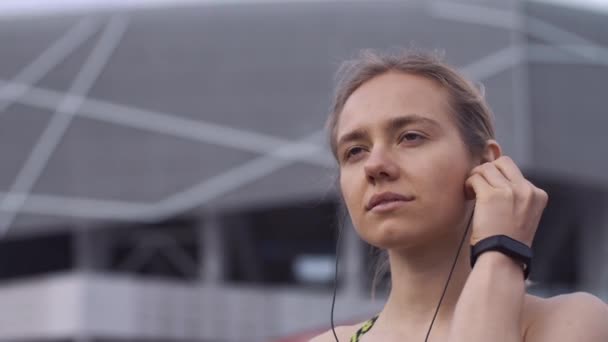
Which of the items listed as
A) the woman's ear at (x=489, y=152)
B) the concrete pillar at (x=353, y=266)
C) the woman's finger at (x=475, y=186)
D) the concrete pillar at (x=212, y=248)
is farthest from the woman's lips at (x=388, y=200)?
the concrete pillar at (x=212, y=248)

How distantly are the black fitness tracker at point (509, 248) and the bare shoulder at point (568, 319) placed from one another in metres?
0.11

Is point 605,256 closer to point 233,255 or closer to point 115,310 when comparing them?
point 233,255

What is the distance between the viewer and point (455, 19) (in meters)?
41.3

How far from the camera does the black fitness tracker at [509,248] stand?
2352 millimetres

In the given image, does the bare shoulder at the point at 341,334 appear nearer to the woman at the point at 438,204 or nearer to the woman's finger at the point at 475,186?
the woman at the point at 438,204

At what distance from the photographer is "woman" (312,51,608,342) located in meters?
2.35

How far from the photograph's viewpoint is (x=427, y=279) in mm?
2590

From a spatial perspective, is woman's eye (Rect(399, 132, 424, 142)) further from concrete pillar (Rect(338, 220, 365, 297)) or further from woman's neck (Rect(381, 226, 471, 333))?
concrete pillar (Rect(338, 220, 365, 297))

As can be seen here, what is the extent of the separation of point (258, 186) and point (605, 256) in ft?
42.2

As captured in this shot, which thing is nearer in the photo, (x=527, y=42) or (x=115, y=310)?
(x=115, y=310)

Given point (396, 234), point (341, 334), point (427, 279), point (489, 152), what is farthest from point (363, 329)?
point (489, 152)

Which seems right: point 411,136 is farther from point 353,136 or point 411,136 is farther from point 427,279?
point 427,279

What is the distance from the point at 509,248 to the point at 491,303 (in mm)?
105

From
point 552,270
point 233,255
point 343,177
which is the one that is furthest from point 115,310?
point 343,177
